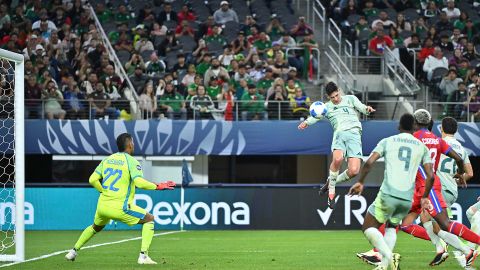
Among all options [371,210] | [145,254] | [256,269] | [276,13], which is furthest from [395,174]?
[276,13]

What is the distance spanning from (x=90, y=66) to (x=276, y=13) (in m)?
7.03

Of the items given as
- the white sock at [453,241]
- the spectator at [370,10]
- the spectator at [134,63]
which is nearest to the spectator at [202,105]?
the spectator at [134,63]

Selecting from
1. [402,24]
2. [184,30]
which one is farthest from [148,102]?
[402,24]

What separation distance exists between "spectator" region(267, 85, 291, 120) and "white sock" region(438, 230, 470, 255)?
1292 centimetres

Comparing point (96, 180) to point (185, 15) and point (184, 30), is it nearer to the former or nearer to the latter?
point (184, 30)

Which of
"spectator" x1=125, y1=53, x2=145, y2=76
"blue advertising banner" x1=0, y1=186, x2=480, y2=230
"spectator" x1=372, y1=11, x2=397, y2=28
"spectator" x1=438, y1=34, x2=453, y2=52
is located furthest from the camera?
"spectator" x1=372, y1=11, x2=397, y2=28

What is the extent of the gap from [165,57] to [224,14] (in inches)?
110

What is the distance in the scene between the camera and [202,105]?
26469mm

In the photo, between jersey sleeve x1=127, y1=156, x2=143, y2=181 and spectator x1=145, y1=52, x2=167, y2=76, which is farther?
spectator x1=145, y1=52, x2=167, y2=76

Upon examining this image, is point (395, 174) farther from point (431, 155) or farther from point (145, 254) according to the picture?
point (145, 254)

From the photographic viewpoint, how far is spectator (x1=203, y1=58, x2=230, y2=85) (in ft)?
89.7

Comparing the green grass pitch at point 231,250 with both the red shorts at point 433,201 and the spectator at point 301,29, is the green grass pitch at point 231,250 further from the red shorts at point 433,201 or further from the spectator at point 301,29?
the spectator at point 301,29

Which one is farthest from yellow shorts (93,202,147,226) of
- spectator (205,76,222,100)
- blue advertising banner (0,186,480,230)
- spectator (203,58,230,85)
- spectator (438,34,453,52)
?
spectator (438,34,453,52)

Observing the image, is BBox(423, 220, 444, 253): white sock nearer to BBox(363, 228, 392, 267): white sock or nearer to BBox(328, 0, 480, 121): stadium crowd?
BBox(363, 228, 392, 267): white sock
